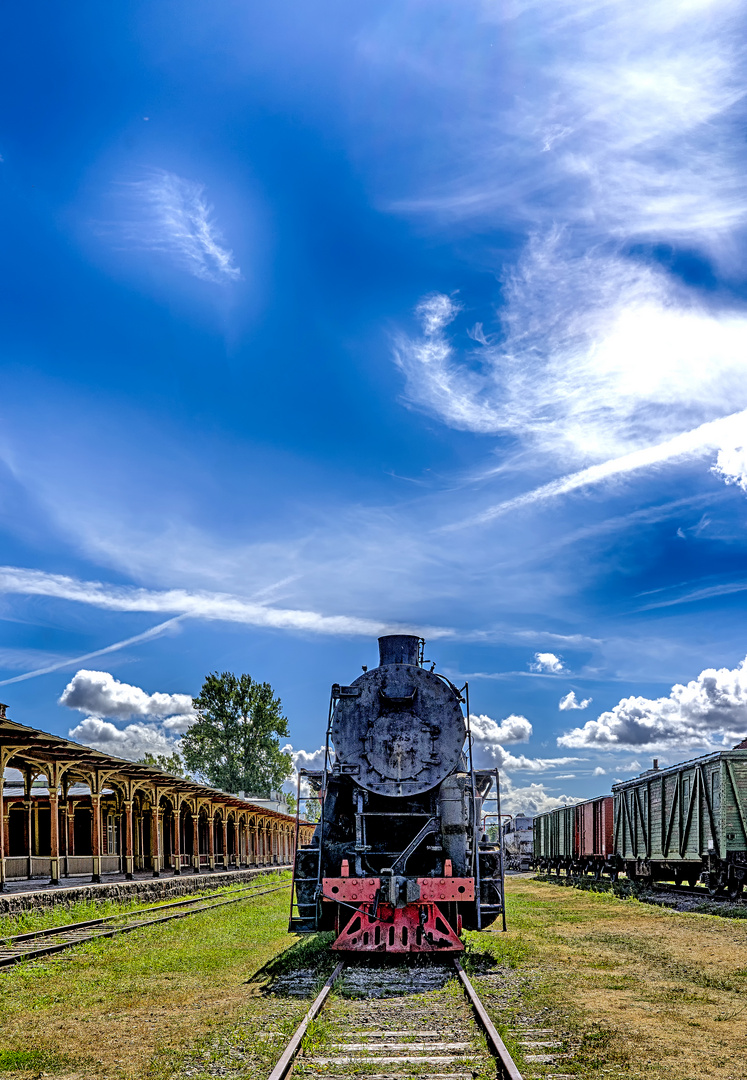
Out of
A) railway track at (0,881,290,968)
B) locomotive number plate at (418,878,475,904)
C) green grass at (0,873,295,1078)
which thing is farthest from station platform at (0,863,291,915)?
locomotive number plate at (418,878,475,904)

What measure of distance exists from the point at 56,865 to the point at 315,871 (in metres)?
11.4

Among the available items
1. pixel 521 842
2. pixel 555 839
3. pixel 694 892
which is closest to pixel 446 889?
pixel 694 892

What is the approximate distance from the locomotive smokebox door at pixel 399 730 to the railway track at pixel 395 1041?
10.3 feet

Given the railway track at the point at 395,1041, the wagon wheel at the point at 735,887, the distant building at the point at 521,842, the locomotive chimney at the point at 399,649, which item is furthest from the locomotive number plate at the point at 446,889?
the distant building at the point at 521,842

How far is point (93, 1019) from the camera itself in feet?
28.5

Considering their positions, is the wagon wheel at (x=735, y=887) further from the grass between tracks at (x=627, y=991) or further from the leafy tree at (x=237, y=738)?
the leafy tree at (x=237, y=738)

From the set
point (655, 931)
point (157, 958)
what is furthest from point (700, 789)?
point (157, 958)

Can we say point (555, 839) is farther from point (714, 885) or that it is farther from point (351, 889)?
point (351, 889)

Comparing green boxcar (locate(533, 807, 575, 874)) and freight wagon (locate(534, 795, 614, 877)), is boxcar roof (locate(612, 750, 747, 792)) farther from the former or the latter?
green boxcar (locate(533, 807, 575, 874))

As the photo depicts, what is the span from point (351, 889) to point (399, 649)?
3568mm

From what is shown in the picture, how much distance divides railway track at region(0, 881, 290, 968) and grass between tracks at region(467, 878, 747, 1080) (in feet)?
19.4

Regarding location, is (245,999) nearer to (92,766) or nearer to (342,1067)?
(342,1067)

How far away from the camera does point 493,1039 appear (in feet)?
22.5

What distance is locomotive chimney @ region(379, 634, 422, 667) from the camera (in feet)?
44.6
